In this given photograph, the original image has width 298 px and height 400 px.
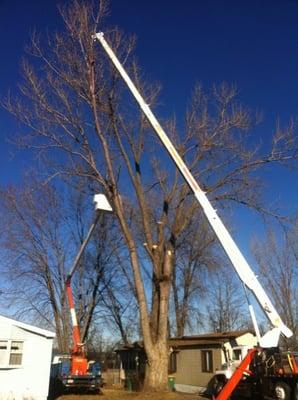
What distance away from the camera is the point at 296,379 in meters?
15.0

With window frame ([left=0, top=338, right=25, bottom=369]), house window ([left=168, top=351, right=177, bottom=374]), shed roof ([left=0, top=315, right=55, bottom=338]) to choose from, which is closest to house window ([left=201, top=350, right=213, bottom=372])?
house window ([left=168, top=351, right=177, bottom=374])

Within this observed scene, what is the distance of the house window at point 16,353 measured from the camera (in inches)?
653

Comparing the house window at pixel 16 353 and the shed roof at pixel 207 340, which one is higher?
the shed roof at pixel 207 340

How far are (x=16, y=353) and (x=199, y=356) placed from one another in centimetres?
1137

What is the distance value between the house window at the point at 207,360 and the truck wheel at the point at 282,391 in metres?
8.67

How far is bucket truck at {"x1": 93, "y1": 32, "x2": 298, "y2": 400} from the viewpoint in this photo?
12.0 metres

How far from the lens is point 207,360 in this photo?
24.0m

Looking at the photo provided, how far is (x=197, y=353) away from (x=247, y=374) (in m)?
11.7

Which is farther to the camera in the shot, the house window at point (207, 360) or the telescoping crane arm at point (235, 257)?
the house window at point (207, 360)

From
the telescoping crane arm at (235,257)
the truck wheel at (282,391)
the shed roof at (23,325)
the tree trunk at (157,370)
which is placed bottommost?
the truck wheel at (282,391)

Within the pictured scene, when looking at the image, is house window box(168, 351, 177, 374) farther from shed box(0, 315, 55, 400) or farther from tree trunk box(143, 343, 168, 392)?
shed box(0, 315, 55, 400)

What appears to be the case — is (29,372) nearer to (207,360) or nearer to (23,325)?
(23,325)

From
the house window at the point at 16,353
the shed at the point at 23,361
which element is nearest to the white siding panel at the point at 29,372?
the shed at the point at 23,361

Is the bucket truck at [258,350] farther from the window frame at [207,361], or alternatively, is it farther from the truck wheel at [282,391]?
the window frame at [207,361]
